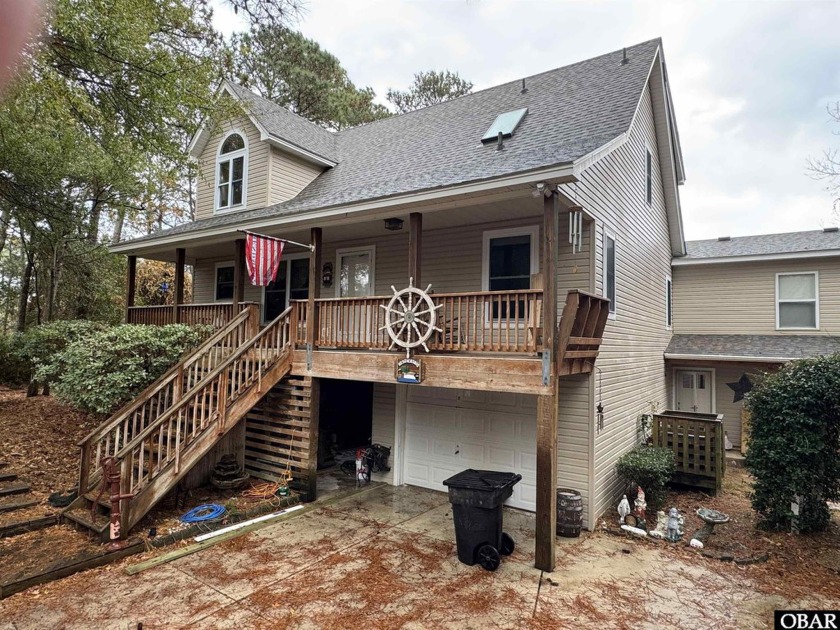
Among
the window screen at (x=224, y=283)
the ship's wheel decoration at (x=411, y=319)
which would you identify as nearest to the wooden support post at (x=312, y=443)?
the ship's wheel decoration at (x=411, y=319)

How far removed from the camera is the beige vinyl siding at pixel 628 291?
7641 mm

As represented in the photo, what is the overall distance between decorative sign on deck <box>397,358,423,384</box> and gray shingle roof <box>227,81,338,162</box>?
6.89m

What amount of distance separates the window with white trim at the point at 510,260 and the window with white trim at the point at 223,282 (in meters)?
7.36

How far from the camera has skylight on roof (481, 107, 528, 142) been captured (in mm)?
8750

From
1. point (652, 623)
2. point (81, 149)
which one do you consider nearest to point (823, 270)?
point (652, 623)

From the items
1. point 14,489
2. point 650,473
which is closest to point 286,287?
point 14,489

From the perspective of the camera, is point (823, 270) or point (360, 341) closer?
point (360, 341)

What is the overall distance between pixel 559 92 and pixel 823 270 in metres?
8.50

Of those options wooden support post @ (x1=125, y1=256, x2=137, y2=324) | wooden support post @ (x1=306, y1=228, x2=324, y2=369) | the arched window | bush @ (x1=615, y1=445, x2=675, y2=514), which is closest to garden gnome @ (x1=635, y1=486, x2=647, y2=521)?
bush @ (x1=615, y1=445, x2=675, y2=514)

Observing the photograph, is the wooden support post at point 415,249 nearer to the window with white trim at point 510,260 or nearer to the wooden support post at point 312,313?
the window with white trim at point 510,260

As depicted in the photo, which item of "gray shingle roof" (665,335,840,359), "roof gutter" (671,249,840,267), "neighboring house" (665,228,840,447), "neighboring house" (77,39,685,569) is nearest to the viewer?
"neighboring house" (77,39,685,569)

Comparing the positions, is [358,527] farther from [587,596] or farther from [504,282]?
[504,282]

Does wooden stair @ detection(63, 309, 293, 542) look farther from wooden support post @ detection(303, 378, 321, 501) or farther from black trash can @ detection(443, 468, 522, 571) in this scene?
black trash can @ detection(443, 468, 522, 571)

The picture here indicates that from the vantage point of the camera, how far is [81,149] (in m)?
10.9
